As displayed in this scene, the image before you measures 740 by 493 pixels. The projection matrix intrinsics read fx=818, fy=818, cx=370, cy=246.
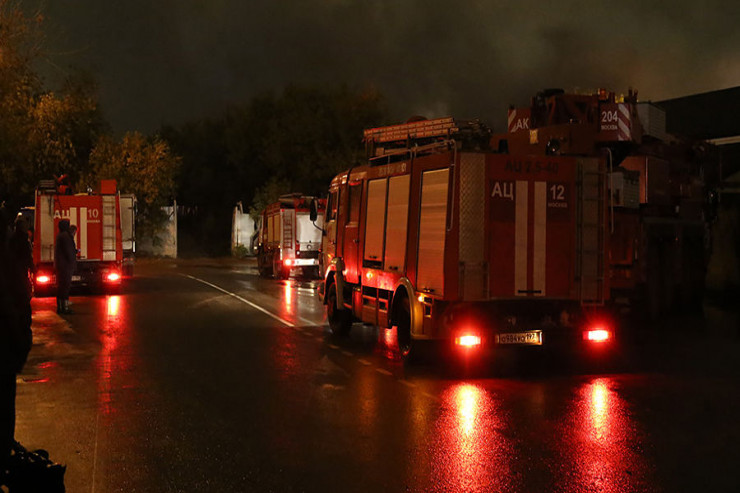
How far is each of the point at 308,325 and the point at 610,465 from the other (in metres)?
10.2

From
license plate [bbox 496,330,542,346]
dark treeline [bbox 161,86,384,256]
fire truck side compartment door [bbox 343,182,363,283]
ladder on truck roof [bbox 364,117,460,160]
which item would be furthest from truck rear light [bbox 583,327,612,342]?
dark treeline [bbox 161,86,384,256]

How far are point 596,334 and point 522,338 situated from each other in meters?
1.09

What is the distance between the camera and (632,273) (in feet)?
46.7

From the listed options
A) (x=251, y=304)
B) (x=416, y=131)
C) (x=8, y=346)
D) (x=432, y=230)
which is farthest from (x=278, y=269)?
(x=8, y=346)

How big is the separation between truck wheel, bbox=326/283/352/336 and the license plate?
402cm

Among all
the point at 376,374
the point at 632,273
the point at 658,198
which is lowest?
the point at 376,374

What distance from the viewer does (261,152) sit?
211 ft

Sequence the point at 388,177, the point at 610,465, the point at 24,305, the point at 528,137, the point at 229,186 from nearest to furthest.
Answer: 1. the point at 24,305
2. the point at 610,465
3. the point at 388,177
4. the point at 528,137
5. the point at 229,186

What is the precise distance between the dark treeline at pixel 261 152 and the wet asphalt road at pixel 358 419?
39.1 meters

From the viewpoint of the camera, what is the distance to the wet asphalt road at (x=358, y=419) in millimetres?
5949

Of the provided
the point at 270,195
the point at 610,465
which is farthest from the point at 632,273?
the point at 270,195

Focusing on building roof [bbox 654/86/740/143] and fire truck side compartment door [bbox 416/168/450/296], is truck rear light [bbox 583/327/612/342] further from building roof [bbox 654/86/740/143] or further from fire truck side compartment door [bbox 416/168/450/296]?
building roof [bbox 654/86/740/143]

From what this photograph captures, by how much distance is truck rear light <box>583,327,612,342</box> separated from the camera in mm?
10875

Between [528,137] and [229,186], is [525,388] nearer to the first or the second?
[528,137]
